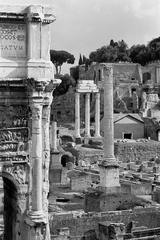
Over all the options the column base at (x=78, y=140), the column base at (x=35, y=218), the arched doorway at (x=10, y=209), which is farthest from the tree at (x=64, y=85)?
the column base at (x=35, y=218)

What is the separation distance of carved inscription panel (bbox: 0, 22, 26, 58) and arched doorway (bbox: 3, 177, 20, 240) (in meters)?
2.44

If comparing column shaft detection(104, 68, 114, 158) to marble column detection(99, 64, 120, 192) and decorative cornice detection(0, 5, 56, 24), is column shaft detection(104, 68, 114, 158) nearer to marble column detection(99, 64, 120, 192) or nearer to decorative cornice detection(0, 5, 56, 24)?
marble column detection(99, 64, 120, 192)

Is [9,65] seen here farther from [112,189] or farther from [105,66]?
[105,66]

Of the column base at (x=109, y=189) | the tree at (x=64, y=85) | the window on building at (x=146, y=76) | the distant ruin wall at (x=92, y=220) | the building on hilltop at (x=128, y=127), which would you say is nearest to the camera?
the distant ruin wall at (x=92, y=220)

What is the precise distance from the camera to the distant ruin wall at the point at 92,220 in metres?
18.5

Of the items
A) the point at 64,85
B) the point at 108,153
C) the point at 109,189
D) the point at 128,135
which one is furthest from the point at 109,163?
the point at 64,85

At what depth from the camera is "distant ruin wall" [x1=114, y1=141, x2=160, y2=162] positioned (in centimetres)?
4850

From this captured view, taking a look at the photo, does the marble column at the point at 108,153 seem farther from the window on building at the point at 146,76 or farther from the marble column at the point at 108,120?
the window on building at the point at 146,76

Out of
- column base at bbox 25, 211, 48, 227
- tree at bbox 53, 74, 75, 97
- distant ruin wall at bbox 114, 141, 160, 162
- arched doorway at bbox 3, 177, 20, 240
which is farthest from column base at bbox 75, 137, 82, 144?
column base at bbox 25, 211, 48, 227

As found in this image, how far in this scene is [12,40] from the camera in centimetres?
1072

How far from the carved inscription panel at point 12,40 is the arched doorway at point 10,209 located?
8.01ft

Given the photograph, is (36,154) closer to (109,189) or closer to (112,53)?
(109,189)

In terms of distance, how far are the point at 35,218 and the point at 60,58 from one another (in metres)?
78.7

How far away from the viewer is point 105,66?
26.5m
